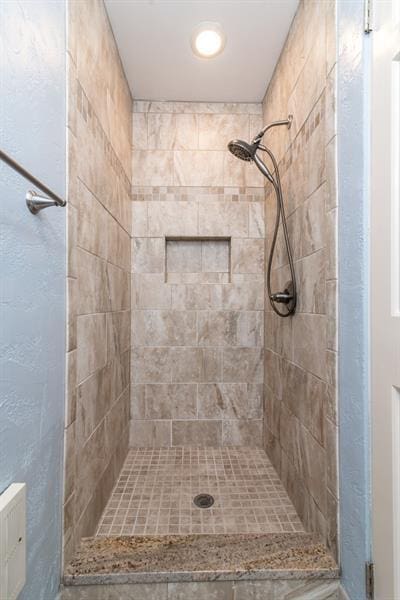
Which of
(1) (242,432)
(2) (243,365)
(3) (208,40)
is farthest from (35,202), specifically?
(1) (242,432)

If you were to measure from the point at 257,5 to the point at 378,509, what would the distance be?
2017 mm

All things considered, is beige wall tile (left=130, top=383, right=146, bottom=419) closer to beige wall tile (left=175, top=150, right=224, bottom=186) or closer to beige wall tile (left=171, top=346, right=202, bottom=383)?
beige wall tile (left=171, top=346, right=202, bottom=383)

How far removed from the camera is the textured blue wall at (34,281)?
2.17ft

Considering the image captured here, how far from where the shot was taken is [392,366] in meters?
0.76

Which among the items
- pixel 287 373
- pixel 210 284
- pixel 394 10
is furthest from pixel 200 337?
pixel 394 10

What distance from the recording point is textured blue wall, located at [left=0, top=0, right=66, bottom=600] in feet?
2.17

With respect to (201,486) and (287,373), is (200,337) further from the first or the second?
(201,486)

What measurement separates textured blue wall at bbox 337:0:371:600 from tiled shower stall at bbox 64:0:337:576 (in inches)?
2.2

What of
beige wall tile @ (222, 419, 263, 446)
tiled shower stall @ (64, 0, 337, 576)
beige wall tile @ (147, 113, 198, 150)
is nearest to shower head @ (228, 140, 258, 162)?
tiled shower stall @ (64, 0, 337, 576)

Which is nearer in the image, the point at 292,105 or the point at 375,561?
the point at 375,561

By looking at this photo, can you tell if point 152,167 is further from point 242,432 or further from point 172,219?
point 242,432

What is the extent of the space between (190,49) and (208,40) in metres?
0.14

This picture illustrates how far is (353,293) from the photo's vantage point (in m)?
0.91

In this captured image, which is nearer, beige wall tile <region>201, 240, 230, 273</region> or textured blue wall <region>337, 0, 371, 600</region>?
textured blue wall <region>337, 0, 371, 600</region>
